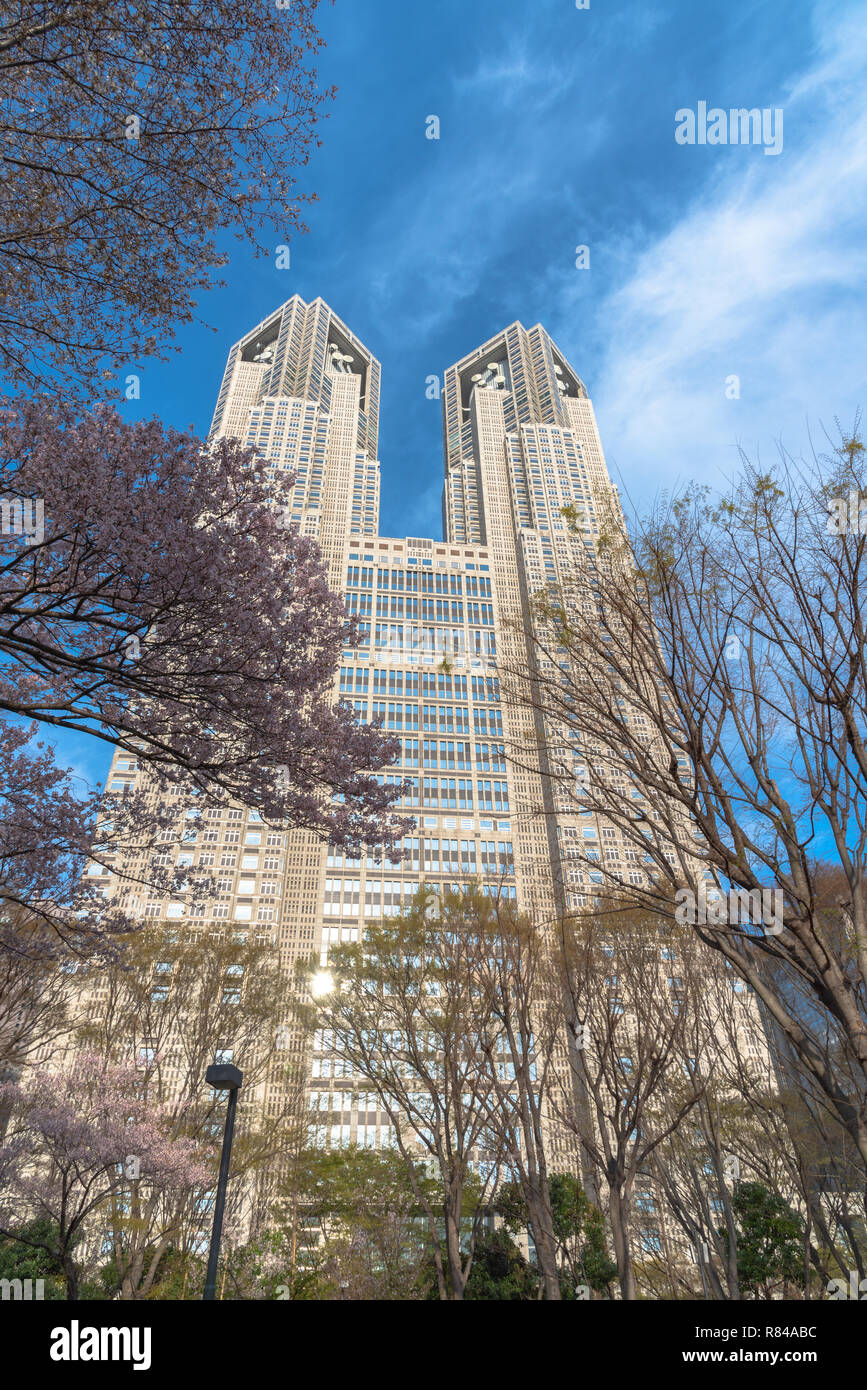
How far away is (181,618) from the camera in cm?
564

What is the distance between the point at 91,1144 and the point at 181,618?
11131 mm

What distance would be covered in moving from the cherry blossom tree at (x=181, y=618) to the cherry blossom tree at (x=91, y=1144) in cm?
681

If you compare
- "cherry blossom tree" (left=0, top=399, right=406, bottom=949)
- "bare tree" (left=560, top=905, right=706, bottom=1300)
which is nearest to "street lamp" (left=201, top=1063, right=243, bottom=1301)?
"cherry blossom tree" (left=0, top=399, right=406, bottom=949)

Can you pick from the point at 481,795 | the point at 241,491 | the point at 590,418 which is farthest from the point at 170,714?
the point at 590,418

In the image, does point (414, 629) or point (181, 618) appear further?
point (414, 629)

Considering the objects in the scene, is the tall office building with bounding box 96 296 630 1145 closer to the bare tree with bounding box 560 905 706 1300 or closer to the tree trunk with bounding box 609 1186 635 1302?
the bare tree with bounding box 560 905 706 1300

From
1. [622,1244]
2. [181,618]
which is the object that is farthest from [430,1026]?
[181,618]

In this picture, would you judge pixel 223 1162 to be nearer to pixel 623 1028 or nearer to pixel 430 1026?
pixel 430 1026

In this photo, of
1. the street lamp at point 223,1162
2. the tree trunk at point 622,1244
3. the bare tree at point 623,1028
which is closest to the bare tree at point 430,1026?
the bare tree at point 623,1028

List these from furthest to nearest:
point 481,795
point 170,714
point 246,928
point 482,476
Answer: point 482,476, point 481,795, point 246,928, point 170,714

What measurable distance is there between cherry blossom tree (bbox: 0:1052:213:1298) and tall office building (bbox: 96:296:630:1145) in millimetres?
8960

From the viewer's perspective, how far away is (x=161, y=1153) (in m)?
13.5
